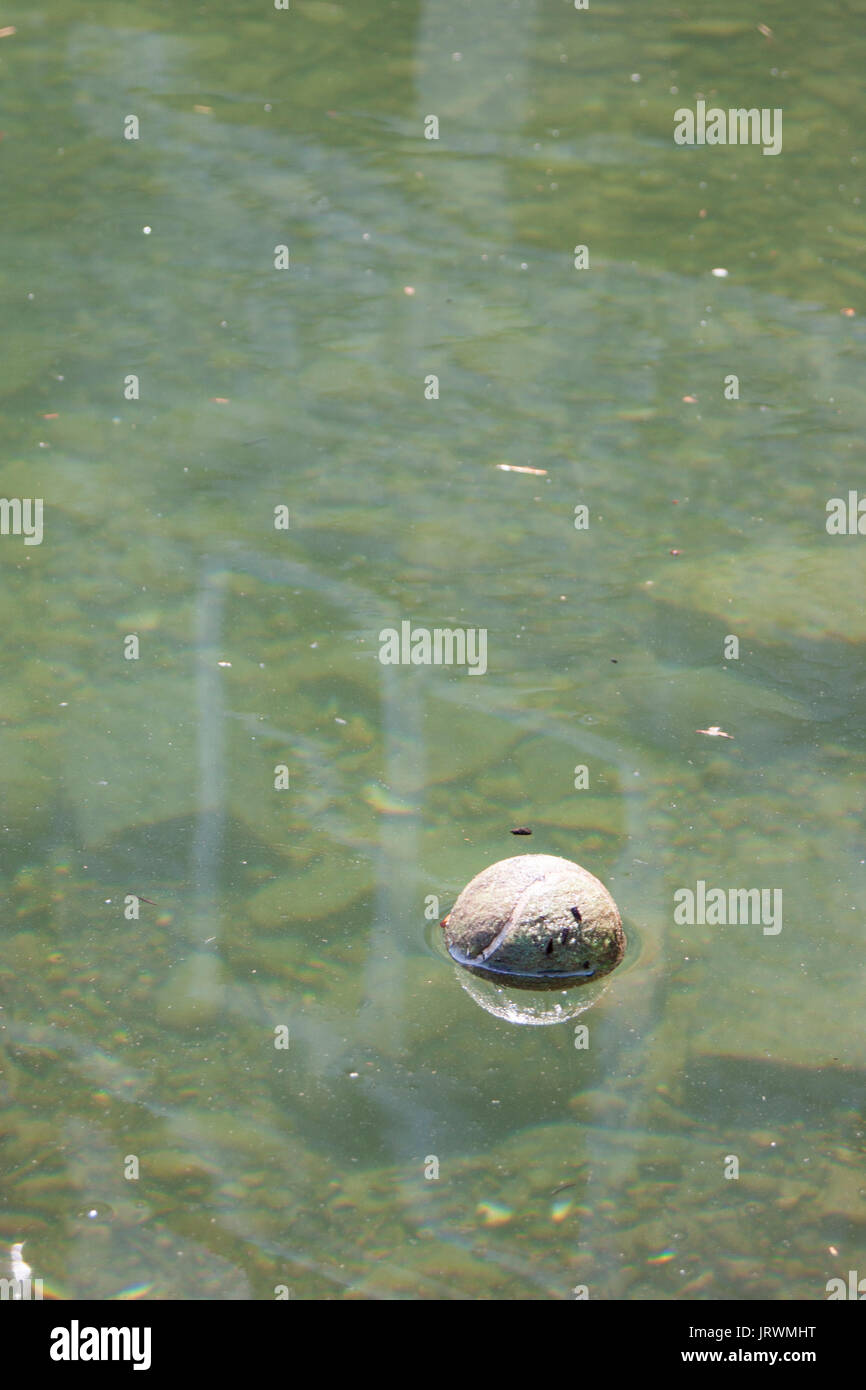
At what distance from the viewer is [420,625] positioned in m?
6.75

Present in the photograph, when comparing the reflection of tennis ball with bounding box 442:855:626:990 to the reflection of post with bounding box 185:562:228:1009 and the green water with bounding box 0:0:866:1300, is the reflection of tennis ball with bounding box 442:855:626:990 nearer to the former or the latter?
the green water with bounding box 0:0:866:1300

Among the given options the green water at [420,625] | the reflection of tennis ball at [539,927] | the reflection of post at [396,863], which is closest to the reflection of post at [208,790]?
the green water at [420,625]

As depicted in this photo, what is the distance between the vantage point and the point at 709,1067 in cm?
496

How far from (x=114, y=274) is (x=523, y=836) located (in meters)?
5.03

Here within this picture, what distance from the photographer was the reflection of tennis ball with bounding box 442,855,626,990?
5.15 m

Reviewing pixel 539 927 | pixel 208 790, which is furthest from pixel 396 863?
pixel 208 790

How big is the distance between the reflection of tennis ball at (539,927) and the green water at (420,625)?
0.48 ft

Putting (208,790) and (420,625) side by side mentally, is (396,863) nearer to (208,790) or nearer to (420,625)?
(208,790)

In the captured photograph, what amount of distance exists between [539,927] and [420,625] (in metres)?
1.98

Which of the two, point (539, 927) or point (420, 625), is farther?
point (420, 625)

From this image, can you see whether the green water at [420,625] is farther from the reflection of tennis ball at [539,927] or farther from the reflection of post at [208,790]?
the reflection of tennis ball at [539,927]

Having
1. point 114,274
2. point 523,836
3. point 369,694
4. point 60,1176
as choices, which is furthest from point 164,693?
point 114,274

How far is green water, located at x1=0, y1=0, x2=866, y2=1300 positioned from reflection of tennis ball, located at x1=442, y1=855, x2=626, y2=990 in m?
0.15

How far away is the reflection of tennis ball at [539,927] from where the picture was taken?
203 inches
